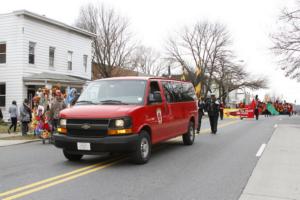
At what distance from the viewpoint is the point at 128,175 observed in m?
7.64

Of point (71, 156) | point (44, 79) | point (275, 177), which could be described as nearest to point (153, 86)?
point (71, 156)

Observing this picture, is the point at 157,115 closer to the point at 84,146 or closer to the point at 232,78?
the point at 84,146

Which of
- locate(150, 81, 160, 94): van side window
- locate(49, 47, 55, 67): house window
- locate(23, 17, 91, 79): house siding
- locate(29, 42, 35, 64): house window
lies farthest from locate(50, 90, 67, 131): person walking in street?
locate(49, 47, 55, 67): house window

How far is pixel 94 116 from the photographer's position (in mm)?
8227

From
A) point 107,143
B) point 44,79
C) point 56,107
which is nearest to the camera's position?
point 107,143

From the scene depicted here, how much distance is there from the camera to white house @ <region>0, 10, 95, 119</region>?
2480 centimetres

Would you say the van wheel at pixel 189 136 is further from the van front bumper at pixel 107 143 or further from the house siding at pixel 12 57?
the house siding at pixel 12 57

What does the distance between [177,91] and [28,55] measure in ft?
53.4

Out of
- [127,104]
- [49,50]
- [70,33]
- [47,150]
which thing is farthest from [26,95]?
[127,104]

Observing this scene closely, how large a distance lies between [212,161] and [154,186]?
10.1 feet

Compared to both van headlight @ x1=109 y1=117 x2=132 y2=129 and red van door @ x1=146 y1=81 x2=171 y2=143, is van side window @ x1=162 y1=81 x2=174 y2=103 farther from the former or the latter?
van headlight @ x1=109 y1=117 x2=132 y2=129

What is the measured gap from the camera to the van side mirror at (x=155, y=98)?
9.36m

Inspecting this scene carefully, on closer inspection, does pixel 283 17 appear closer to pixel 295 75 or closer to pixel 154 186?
pixel 295 75

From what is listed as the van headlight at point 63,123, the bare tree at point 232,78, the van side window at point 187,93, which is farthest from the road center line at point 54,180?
the bare tree at point 232,78
